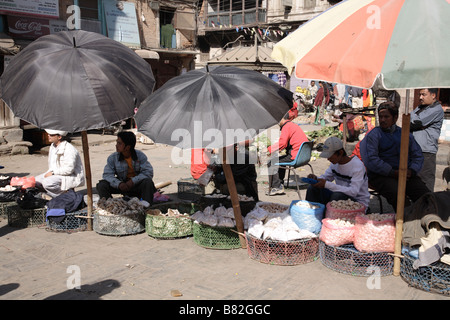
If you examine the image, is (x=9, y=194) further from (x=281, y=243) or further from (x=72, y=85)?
(x=281, y=243)

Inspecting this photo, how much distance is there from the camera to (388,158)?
17.7ft

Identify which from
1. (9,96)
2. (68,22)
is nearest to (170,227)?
(9,96)

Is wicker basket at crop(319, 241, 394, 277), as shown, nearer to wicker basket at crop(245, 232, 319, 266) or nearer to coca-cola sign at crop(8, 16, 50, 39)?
wicker basket at crop(245, 232, 319, 266)

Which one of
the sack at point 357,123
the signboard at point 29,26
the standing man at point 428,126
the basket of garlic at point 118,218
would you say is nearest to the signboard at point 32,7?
the signboard at point 29,26

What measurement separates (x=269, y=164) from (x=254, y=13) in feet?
92.6

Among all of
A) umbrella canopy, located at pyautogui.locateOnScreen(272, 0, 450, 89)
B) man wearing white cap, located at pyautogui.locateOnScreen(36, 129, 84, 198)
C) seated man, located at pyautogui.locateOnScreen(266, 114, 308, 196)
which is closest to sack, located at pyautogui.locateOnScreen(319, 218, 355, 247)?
umbrella canopy, located at pyautogui.locateOnScreen(272, 0, 450, 89)

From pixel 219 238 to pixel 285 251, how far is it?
2.97 ft

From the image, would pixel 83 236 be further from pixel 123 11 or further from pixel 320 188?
pixel 123 11

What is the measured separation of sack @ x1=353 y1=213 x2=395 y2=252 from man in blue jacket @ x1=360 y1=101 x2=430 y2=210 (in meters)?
1.22

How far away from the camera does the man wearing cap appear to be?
4973 mm

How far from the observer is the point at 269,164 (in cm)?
757

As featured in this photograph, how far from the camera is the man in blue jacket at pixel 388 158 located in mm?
5215

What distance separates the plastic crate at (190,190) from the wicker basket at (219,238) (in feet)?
6.94

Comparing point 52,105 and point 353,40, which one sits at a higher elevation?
point 353,40
